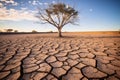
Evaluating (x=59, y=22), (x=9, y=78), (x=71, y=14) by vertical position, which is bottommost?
(x=9, y=78)

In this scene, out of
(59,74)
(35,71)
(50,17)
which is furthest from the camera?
(50,17)

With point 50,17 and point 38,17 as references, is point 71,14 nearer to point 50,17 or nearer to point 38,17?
point 50,17

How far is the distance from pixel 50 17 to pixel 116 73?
953cm

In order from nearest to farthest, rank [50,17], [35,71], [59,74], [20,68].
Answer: [59,74], [35,71], [20,68], [50,17]

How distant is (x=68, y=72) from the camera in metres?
2.28

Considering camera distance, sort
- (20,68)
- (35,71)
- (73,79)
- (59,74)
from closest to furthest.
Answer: (73,79) < (59,74) < (35,71) < (20,68)

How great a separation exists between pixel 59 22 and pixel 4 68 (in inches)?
355

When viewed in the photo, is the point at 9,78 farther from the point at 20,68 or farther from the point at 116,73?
the point at 116,73

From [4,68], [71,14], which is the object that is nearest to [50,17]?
[71,14]

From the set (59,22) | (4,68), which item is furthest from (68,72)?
(59,22)

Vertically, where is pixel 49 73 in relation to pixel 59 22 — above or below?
below

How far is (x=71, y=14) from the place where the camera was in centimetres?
1119

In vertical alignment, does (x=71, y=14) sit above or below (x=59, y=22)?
above

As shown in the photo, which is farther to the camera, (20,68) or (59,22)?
(59,22)
